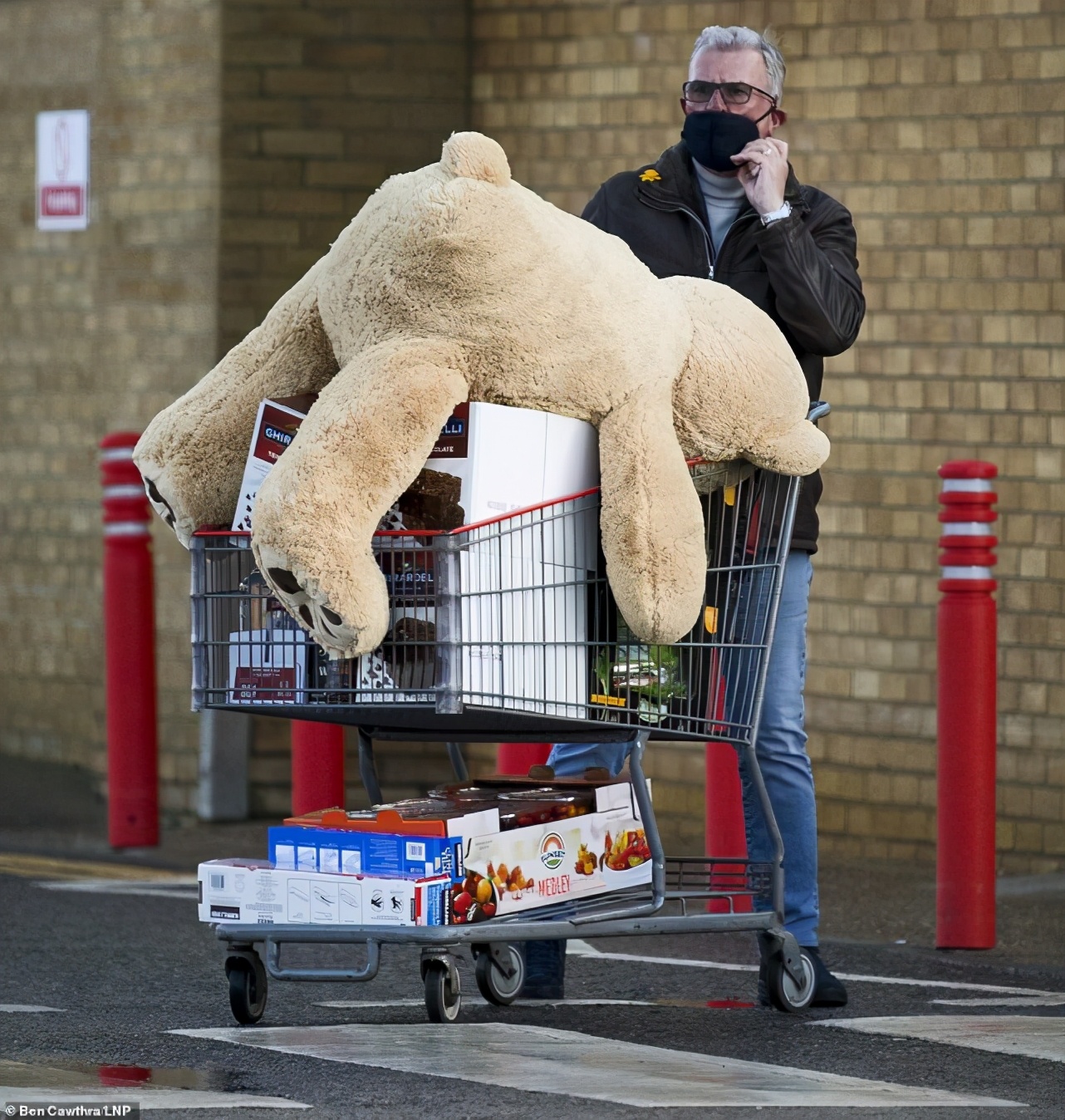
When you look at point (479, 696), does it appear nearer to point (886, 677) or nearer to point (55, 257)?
point (886, 677)

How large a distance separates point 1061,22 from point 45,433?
423 cm

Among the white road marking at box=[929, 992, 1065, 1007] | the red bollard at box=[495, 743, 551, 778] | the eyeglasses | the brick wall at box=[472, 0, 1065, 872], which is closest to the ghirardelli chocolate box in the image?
the eyeglasses

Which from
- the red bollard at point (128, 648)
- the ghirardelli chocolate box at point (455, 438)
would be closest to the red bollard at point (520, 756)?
the red bollard at point (128, 648)

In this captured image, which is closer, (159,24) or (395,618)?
(395,618)

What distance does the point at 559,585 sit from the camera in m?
4.88

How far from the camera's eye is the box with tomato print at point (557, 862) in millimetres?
4977

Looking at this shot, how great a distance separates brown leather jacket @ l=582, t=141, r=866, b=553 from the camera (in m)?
5.39

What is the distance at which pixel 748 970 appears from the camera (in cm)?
608

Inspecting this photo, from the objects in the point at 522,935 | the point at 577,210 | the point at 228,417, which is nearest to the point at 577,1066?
the point at 522,935

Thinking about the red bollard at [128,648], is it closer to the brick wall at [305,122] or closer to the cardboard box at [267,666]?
the brick wall at [305,122]

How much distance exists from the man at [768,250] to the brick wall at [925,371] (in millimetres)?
2311

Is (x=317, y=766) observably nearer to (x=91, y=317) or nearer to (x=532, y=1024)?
(x=532, y=1024)

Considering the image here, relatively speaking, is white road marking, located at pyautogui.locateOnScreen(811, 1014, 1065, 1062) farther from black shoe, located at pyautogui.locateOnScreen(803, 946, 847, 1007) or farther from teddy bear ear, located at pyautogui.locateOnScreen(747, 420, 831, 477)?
teddy bear ear, located at pyautogui.locateOnScreen(747, 420, 831, 477)

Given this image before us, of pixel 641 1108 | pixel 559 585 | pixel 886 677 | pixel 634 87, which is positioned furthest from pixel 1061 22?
pixel 641 1108
